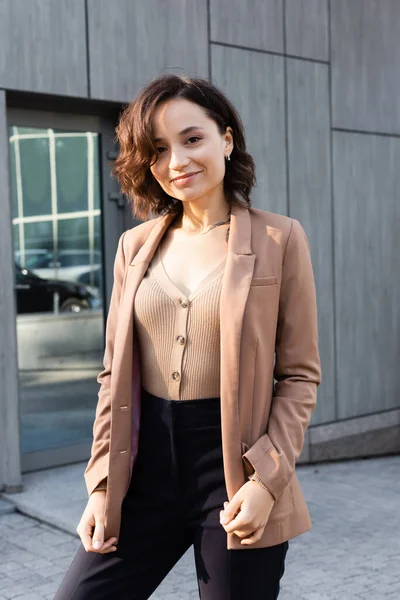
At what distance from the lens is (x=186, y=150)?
2.30 metres

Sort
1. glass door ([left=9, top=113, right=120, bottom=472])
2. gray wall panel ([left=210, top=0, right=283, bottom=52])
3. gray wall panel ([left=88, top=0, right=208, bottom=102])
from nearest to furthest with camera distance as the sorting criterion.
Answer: gray wall panel ([left=88, top=0, right=208, bottom=102]) < glass door ([left=9, top=113, right=120, bottom=472]) < gray wall panel ([left=210, top=0, right=283, bottom=52])

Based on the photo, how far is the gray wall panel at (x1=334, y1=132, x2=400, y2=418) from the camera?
754 cm

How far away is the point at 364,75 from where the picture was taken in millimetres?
7691

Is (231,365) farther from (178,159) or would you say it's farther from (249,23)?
(249,23)

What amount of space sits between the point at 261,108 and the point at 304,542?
11.4 ft

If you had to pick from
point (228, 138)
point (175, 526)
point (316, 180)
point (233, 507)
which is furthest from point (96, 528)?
point (316, 180)

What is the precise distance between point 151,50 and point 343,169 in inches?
83.6

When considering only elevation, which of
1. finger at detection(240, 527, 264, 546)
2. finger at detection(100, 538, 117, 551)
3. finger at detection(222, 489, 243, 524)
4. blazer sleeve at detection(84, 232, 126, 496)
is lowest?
finger at detection(100, 538, 117, 551)

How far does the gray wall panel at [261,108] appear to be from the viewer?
6777 mm

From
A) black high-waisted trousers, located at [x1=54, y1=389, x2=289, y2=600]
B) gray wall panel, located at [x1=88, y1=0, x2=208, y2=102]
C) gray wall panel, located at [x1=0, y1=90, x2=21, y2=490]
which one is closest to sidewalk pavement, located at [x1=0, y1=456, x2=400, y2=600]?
gray wall panel, located at [x1=0, y1=90, x2=21, y2=490]

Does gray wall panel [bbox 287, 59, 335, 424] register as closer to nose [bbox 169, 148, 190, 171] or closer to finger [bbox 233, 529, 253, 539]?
nose [bbox 169, 148, 190, 171]

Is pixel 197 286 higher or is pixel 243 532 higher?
pixel 197 286

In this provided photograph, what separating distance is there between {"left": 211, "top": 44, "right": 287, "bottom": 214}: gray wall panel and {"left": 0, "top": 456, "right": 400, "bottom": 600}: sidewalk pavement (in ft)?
7.62

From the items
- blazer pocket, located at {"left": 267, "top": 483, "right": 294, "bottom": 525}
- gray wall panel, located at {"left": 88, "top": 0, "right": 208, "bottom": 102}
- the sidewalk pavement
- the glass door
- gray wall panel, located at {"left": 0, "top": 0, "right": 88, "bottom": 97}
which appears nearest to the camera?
blazer pocket, located at {"left": 267, "top": 483, "right": 294, "bottom": 525}
